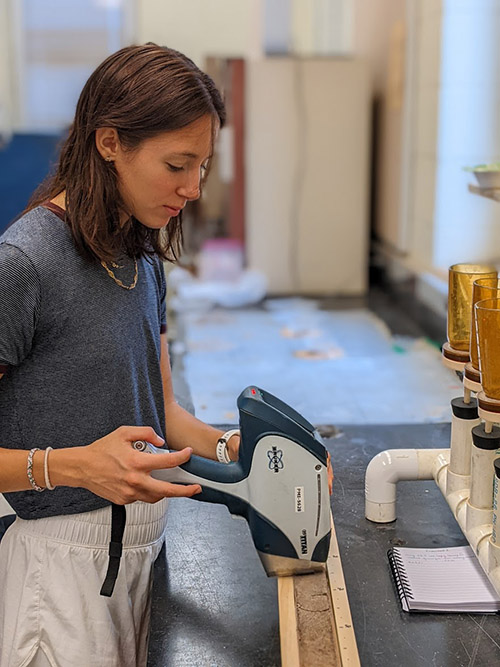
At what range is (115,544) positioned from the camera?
1.08 metres

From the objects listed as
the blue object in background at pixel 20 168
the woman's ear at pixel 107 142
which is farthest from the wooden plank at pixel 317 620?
the blue object in background at pixel 20 168

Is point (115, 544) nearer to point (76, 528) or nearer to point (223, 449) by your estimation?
point (76, 528)

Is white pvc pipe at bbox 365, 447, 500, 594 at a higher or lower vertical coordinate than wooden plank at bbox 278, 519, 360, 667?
higher

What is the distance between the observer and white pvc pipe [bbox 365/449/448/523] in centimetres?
126

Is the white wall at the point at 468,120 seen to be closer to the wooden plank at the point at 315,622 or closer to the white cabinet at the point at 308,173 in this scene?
the white cabinet at the point at 308,173

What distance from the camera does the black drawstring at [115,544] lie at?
3.55 ft

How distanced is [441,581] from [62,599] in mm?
501

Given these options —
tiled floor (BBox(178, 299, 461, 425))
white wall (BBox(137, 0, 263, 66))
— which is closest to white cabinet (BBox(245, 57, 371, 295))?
tiled floor (BBox(178, 299, 461, 425))

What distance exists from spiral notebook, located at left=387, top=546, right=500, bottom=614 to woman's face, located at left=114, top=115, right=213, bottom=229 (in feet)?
1.91

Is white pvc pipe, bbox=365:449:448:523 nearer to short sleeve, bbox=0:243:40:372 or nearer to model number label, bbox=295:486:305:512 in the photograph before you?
model number label, bbox=295:486:305:512

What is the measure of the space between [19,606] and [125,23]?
16.1 ft

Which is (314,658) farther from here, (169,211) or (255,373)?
(255,373)

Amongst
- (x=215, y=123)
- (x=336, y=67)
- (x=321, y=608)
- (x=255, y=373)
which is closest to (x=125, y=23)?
(x=336, y=67)

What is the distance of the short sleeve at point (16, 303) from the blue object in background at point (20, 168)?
13.3 ft
